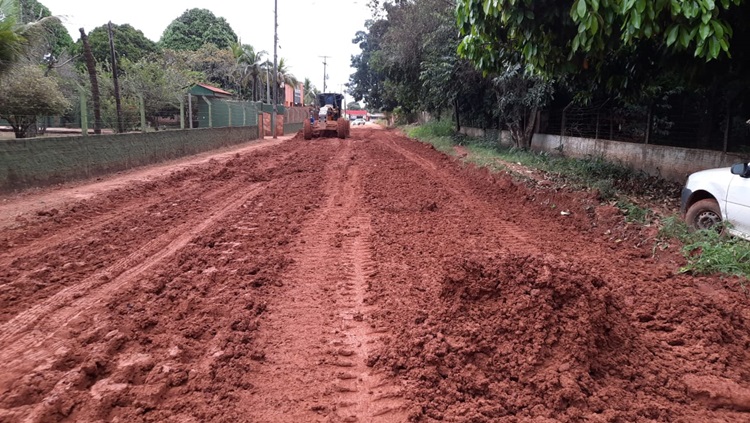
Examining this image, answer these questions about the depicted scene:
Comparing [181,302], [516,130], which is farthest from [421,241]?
[516,130]

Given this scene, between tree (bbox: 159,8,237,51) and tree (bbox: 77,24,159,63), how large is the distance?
8102 mm

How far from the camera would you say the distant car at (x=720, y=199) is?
5.39 metres

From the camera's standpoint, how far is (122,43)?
Answer: 37.3 meters

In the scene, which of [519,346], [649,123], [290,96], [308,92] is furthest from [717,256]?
[308,92]

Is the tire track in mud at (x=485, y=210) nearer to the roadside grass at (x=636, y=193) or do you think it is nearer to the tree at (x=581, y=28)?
the roadside grass at (x=636, y=193)

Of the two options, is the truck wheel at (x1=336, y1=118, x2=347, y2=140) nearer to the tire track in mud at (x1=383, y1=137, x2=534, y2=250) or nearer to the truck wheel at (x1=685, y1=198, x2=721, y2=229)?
the tire track in mud at (x1=383, y1=137, x2=534, y2=250)

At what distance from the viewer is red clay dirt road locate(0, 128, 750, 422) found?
288 centimetres

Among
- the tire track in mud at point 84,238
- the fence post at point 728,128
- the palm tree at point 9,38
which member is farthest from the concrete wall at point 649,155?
the palm tree at point 9,38

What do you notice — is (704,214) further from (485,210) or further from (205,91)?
(205,91)

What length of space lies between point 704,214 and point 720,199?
51cm

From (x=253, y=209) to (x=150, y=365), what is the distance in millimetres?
5092

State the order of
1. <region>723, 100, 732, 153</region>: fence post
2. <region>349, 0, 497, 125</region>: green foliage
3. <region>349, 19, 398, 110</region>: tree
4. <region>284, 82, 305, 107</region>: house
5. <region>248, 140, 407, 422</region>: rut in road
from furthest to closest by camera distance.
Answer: <region>284, 82, 305, 107</region>: house, <region>349, 19, 398, 110</region>: tree, <region>349, 0, 497, 125</region>: green foliage, <region>723, 100, 732, 153</region>: fence post, <region>248, 140, 407, 422</region>: rut in road

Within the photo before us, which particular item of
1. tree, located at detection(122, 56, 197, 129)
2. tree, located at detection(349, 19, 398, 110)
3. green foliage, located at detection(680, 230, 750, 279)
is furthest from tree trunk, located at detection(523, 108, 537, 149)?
tree, located at detection(349, 19, 398, 110)

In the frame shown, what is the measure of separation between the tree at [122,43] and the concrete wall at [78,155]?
22958 millimetres
